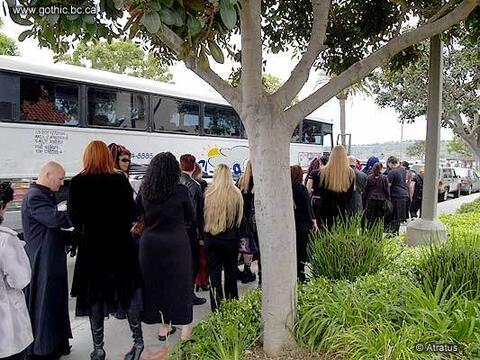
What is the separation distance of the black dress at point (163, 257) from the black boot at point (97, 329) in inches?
15.7

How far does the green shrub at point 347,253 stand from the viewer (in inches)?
181

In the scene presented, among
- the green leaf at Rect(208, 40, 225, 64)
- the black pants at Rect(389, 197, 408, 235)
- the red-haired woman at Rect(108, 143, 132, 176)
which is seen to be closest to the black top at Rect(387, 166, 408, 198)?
the black pants at Rect(389, 197, 408, 235)

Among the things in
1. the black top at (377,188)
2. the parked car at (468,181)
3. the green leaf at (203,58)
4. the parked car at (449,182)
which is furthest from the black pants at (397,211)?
the parked car at (468,181)

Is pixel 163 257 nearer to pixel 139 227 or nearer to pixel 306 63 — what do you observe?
pixel 139 227

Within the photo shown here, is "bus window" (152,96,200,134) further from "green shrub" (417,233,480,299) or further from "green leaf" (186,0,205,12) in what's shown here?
"green leaf" (186,0,205,12)

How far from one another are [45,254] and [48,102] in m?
5.87

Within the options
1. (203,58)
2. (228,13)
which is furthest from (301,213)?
(228,13)

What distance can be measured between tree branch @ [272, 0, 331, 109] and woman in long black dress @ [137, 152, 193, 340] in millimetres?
1170

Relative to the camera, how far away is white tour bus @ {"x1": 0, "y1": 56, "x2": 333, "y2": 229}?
8289mm

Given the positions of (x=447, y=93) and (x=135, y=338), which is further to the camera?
(x=447, y=93)

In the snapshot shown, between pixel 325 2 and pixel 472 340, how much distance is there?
288cm

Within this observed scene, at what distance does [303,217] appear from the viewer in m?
5.48

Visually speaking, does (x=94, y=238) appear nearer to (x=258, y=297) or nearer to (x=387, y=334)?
(x=258, y=297)

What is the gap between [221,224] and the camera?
4.69 m
